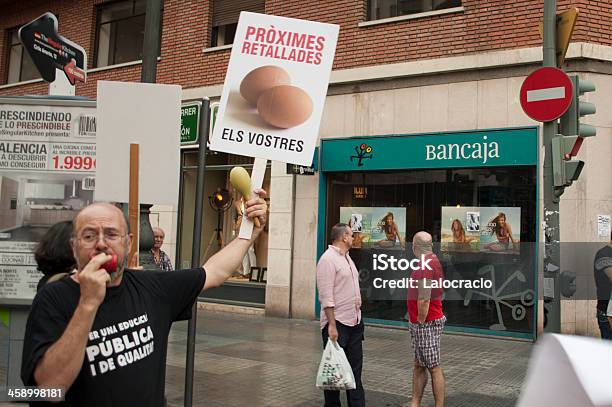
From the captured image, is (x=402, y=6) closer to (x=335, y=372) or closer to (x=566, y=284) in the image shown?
(x=566, y=284)

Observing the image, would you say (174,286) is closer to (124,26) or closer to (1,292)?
(1,292)

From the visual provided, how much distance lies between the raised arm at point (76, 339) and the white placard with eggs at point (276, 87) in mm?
1642

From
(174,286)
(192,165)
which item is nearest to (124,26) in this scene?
(192,165)

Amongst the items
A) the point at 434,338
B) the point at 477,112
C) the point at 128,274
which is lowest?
the point at 434,338

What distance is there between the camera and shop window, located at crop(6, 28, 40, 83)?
1842cm

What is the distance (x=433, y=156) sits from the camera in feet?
35.1

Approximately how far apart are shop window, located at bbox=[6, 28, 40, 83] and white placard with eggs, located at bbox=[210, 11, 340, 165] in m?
17.3

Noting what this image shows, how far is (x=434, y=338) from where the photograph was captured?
5.62m

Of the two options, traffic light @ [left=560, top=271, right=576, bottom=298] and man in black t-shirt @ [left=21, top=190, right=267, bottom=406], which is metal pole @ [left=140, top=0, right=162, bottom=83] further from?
traffic light @ [left=560, top=271, right=576, bottom=298]

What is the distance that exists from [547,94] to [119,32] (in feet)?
42.3

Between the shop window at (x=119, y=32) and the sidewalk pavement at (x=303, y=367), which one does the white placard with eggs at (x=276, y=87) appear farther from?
the shop window at (x=119, y=32)

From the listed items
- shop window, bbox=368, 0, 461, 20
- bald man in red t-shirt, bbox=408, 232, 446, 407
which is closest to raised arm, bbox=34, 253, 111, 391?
bald man in red t-shirt, bbox=408, 232, 446, 407

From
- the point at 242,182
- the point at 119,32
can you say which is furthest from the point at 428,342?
the point at 119,32

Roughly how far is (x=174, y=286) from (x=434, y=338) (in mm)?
3700
